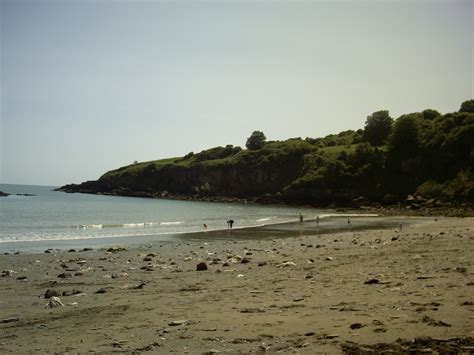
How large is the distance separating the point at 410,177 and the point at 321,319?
119 meters

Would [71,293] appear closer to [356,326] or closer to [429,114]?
[356,326]

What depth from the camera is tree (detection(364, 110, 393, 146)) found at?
474 ft

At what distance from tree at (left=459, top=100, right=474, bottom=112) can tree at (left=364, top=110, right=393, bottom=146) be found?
2148 centimetres

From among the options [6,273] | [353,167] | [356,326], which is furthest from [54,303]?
[353,167]

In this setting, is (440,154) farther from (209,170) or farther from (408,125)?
(209,170)

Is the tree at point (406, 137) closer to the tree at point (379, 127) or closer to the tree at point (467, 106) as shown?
the tree at point (379, 127)

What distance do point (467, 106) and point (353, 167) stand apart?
40326 millimetres

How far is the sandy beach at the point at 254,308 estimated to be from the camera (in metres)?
7.73

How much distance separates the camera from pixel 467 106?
438ft

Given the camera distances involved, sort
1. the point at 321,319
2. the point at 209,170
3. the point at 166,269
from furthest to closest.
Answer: the point at 209,170
the point at 166,269
the point at 321,319

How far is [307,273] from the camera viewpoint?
15.2m

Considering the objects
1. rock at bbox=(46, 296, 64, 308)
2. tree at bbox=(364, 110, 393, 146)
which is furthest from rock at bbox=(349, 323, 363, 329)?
tree at bbox=(364, 110, 393, 146)

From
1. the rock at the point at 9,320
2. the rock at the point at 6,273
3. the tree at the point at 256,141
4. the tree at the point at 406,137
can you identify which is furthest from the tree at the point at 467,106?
the rock at the point at 9,320

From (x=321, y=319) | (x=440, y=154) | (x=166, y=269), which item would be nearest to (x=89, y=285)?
(x=166, y=269)
